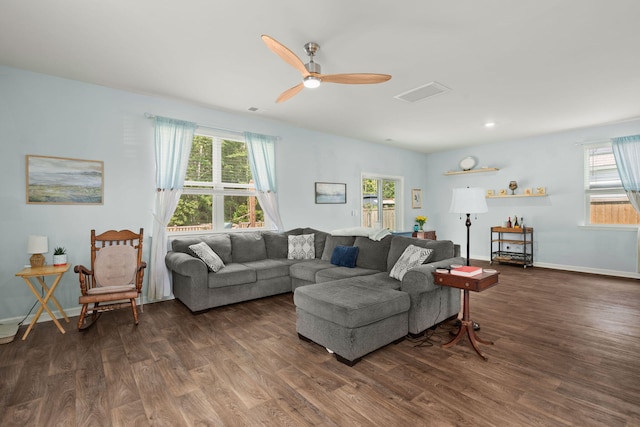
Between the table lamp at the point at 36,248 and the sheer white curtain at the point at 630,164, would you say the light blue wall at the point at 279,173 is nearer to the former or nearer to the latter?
the sheer white curtain at the point at 630,164

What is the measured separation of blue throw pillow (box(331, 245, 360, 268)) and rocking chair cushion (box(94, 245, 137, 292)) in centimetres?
258

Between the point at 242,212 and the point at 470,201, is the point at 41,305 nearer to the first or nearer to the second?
the point at 242,212

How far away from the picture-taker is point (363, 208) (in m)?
7.28

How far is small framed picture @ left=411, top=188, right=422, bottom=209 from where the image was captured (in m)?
8.27

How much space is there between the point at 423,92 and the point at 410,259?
2.23 meters

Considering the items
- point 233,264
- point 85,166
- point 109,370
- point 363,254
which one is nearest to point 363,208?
point 363,254

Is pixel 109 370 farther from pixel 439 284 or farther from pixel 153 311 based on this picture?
pixel 439 284

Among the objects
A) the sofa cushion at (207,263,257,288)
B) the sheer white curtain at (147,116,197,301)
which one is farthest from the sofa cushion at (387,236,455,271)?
the sheer white curtain at (147,116,197,301)

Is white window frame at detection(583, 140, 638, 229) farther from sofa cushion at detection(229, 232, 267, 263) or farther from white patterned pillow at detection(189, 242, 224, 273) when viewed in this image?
white patterned pillow at detection(189, 242, 224, 273)

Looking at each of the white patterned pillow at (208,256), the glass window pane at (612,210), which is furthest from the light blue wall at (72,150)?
the glass window pane at (612,210)

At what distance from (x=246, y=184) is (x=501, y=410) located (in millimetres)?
4400

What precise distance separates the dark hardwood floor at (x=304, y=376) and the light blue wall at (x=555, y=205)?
9.59 ft

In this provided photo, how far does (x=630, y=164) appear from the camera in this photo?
5438mm

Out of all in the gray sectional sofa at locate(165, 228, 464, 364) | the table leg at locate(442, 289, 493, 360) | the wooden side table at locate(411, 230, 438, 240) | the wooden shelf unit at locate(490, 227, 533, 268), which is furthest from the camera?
the wooden side table at locate(411, 230, 438, 240)
